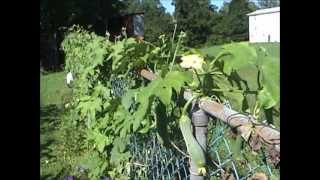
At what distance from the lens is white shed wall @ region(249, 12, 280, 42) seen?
0.94 metres

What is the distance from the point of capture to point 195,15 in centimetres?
103

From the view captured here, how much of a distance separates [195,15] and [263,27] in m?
0.14

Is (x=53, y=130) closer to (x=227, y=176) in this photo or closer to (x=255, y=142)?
(x=227, y=176)

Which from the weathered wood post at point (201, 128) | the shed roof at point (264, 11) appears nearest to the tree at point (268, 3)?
the shed roof at point (264, 11)

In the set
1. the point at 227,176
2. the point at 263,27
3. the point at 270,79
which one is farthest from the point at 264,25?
the point at 227,176

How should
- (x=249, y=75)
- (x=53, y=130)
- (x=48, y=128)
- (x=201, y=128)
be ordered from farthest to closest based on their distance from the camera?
(x=48, y=128), (x=53, y=130), (x=249, y=75), (x=201, y=128)

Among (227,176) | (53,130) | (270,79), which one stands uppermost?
(270,79)

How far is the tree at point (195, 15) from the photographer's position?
99cm

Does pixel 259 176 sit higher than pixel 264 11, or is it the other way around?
pixel 264 11

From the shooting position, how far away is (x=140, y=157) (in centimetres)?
181

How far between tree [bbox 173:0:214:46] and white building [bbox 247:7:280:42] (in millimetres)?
90
